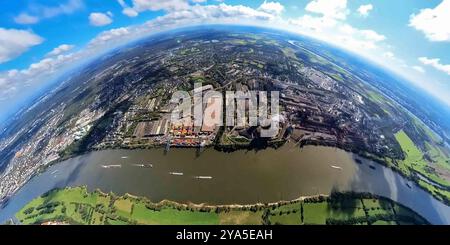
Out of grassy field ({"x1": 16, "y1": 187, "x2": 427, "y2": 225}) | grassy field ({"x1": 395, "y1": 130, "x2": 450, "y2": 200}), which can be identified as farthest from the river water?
grassy field ({"x1": 395, "y1": 130, "x2": 450, "y2": 200})

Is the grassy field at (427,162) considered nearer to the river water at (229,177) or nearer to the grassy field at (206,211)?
the river water at (229,177)

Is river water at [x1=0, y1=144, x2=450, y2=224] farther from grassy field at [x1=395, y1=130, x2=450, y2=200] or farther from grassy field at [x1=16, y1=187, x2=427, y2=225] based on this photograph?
grassy field at [x1=395, y1=130, x2=450, y2=200]

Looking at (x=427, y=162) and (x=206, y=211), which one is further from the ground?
(x=427, y=162)

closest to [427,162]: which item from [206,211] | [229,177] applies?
[229,177]

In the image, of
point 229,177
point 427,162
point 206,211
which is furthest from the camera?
point 427,162

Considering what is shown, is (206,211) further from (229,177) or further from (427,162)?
(427,162)

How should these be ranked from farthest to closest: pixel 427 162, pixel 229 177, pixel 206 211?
pixel 427 162, pixel 229 177, pixel 206 211

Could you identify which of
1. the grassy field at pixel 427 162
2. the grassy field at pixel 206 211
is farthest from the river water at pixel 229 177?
the grassy field at pixel 427 162

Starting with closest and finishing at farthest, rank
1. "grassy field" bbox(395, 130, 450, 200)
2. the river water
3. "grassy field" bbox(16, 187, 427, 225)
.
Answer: "grassy field" bbox(16, 187, 427, 225) → the river water → "grassy field" bbox(395, 130, 450, 200)
